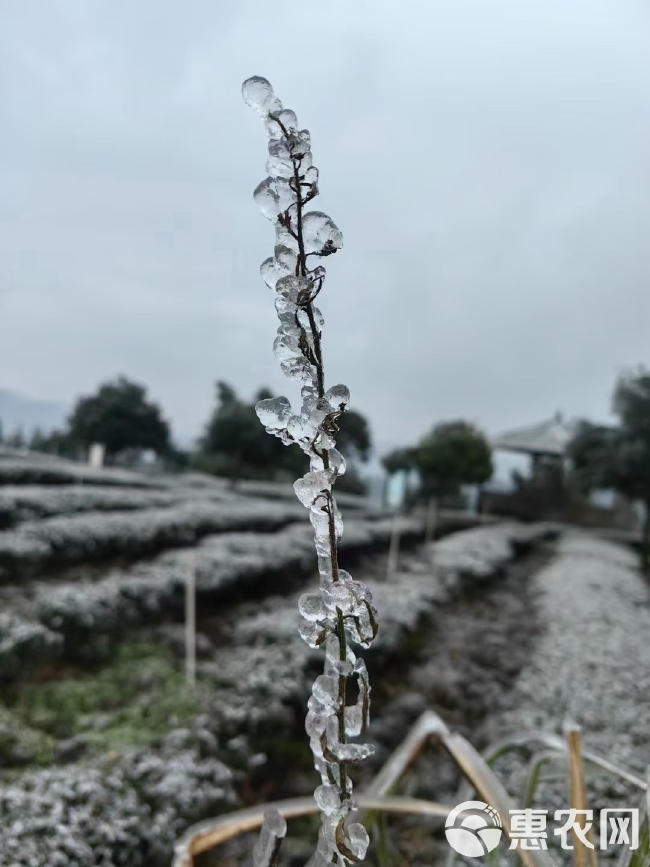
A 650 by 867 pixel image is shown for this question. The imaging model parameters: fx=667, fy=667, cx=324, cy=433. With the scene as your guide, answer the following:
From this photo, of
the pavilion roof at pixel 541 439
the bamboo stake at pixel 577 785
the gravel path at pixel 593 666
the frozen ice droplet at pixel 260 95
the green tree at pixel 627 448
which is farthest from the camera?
the pavilion roof at pixel 541 439

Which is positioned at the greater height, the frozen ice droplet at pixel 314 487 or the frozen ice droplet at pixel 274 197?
the frozen ice droplet at pixel 274 197

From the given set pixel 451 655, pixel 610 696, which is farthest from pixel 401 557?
pixel 610 696

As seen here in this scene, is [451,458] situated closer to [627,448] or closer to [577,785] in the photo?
[627,448]

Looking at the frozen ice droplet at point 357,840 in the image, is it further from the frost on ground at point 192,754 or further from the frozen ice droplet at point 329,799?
the frost on ground at point 192,754

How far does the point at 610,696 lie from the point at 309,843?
891 mm

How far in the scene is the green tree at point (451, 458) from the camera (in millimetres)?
3875

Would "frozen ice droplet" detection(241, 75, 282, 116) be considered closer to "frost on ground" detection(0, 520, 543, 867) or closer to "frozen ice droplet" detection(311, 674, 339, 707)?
"frozen ice droplet" detection(311, 674, 339, 707)

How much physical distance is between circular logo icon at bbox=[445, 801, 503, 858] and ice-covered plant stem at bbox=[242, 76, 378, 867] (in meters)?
0.25

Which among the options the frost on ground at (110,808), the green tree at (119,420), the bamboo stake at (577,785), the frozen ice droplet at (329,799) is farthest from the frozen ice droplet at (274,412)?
the green tree at (119,420)

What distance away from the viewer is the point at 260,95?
0.19 meters

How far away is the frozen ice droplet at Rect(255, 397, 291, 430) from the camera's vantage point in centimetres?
20

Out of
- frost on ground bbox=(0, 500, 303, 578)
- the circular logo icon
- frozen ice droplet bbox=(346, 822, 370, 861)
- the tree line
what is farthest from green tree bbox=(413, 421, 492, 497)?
frozen ice droplet bbox=(346, 822, 370, 861)

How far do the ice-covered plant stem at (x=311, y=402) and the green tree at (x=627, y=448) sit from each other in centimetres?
418

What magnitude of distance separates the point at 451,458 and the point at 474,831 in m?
3.56
